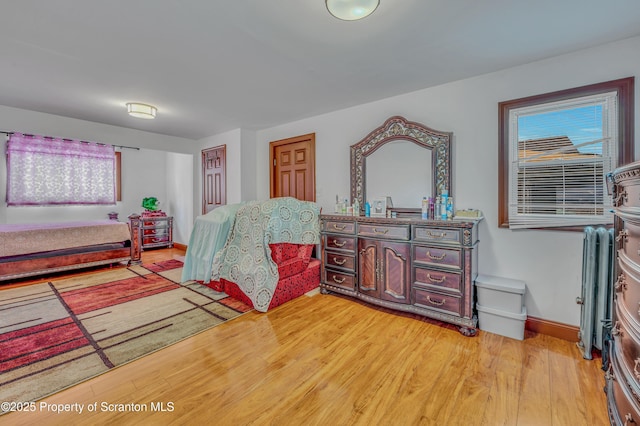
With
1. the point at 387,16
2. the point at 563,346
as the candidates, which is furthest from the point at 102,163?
the point at 563,346

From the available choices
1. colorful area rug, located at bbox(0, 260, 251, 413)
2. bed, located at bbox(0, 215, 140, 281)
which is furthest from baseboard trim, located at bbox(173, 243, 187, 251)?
colorful area rug, located at bbox(0, 260, 251, 413)

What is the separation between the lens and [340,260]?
314 centimetres

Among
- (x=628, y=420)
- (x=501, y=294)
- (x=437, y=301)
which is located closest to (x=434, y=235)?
(x=437, y=301)

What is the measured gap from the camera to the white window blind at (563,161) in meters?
2.12

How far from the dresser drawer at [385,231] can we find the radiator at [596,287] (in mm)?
1296

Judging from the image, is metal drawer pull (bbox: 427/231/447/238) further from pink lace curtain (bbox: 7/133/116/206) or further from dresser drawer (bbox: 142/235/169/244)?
dresser drawer (bbox: 142/235/169/244)

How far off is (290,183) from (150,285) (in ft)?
7.95

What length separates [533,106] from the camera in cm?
239

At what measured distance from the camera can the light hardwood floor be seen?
1.46 meters

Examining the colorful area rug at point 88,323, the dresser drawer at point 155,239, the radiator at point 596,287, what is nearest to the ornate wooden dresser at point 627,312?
the radiator at point 596,287

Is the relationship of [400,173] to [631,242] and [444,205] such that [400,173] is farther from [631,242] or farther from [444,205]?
[631,242]

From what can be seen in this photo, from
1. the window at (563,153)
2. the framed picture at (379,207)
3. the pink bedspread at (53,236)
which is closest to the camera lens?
the window at (563,153)

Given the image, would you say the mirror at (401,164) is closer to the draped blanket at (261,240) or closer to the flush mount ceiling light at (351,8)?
the draped blanket at (261,240)

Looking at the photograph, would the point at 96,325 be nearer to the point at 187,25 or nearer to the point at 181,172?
the point at 187,25
